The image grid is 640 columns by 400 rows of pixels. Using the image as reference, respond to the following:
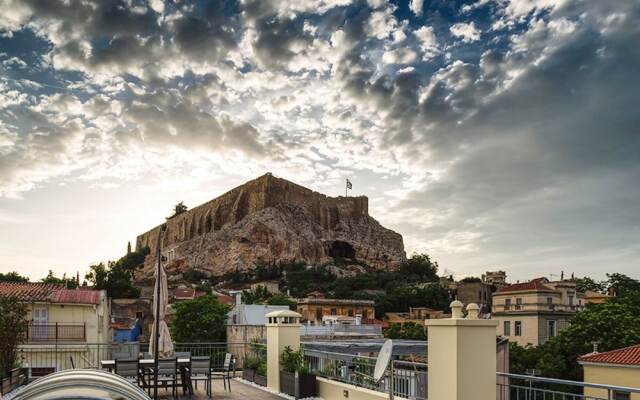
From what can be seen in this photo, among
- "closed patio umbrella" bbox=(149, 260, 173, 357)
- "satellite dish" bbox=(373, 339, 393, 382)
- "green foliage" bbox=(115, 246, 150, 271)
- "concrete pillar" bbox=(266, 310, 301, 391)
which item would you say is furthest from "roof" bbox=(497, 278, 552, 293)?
"green foliage" bbox=(115, 246, 150, 271)

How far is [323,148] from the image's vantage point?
166 ft

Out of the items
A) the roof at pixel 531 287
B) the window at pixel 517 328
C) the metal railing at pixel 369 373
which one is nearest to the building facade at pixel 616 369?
the metal railing at pixel 369 373

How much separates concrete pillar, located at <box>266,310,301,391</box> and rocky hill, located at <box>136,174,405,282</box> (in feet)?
256

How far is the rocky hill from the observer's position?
3809 inches

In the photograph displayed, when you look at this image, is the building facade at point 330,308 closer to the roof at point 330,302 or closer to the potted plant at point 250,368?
the roof at point 330,302

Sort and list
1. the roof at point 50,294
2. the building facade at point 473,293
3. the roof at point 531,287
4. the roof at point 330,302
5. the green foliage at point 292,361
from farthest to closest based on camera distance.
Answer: the building facade at point 473,293 < the roof at point 330,302 < the roof at point 531,287 < the roof at point 50,294 < the green foliage at point 292,361

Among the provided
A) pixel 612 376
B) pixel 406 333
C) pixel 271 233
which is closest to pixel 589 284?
pixel 406 333

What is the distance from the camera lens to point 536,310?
42125 millimetres

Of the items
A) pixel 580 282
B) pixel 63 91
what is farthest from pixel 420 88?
pixel 580 282

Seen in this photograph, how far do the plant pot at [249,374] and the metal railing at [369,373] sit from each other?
1660 mm

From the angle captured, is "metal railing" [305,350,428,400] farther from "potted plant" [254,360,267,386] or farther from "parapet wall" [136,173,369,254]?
"parapet wall" [136,173,369,254]

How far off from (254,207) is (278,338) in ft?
327

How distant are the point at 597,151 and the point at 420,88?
8.00 meters

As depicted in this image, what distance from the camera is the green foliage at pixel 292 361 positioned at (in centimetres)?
972
